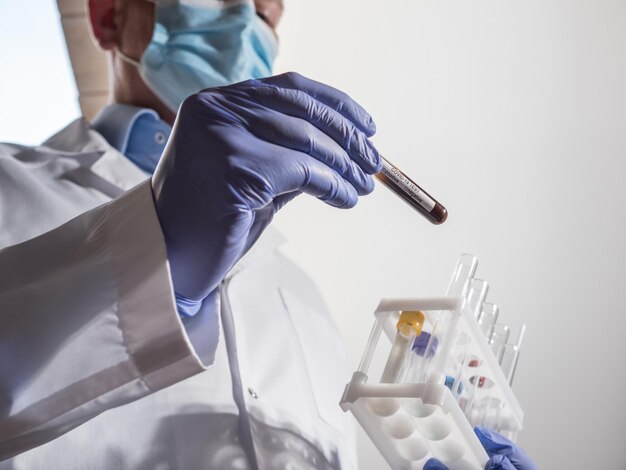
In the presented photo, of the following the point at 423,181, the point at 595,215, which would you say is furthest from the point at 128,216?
the point at 595,215

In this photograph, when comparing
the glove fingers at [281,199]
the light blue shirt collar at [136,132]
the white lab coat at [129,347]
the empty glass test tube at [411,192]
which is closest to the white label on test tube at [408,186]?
the empty glass test tube at [411,192]

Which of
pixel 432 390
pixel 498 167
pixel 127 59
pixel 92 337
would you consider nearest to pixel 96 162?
pixel 127 59

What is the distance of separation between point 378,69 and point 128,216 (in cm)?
118

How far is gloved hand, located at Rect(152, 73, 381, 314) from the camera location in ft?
2.50

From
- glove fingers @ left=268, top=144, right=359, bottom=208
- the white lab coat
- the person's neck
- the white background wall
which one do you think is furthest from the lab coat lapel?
glove fingers @ left=268, top=144, right=359, bottom=208

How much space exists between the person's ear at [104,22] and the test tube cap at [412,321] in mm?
975

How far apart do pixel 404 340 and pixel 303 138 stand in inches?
11.5

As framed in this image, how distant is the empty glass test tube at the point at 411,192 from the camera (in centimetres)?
93

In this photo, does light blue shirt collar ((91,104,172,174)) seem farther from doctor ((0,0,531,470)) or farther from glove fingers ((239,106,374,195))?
glove fingers ((239,106,374,195))

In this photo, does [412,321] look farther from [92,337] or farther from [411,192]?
[92,337]

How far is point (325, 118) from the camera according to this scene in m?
0.85

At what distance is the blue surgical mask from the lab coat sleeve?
2.30 feet

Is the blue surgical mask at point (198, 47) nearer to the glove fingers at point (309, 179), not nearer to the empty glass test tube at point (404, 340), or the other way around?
the glove fingers at point (309, 179)

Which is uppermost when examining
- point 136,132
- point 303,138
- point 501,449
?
point 303,138
